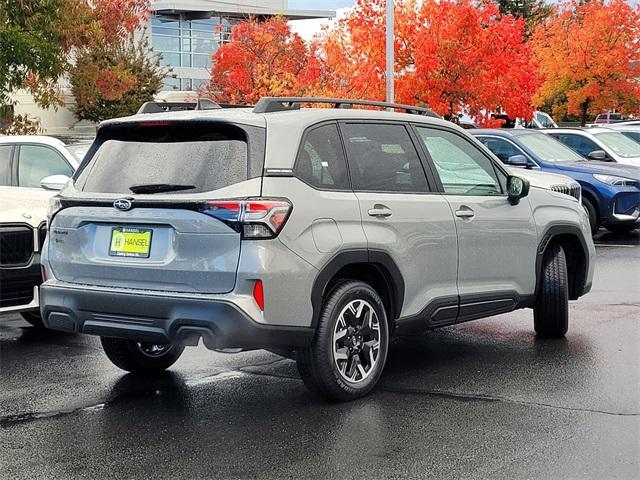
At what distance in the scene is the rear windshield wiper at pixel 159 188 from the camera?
20.1 ft

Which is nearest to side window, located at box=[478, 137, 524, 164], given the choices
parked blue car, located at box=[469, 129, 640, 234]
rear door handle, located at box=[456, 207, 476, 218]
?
parked blue car, located at box=[469, 129, 640, 234]

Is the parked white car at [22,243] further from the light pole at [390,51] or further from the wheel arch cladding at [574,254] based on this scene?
the light pole at [390,51]

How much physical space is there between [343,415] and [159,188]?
174 centimetres

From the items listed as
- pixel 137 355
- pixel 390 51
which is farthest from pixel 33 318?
pixel 390 51

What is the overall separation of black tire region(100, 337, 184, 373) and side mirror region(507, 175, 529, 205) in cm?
269

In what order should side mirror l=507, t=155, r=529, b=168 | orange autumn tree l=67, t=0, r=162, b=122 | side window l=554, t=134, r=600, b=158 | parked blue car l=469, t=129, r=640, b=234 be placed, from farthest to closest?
Result: orange autumn tree l=67, t=0, r=162, b=122 < side window l=554, t=134, r=600, b=158 < parked blue car l=469, t=129, r=640, b=234 < side mirror l=507, t=155, r=529, b=168

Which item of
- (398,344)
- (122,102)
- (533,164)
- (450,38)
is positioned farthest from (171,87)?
(398,344)

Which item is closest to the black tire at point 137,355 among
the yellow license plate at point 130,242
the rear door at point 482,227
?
the yellow license plate at point 130,242

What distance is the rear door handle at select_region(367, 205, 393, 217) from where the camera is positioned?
655 centimetres

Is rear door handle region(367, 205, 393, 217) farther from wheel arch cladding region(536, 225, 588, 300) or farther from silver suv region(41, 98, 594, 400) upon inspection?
wheel arch cladding region(536, 225, 588, 300)

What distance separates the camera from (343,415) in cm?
617

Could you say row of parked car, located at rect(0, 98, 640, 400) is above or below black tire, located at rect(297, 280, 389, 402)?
above

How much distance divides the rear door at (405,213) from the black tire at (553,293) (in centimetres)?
132

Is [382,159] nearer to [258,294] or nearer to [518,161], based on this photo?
[258,294]
